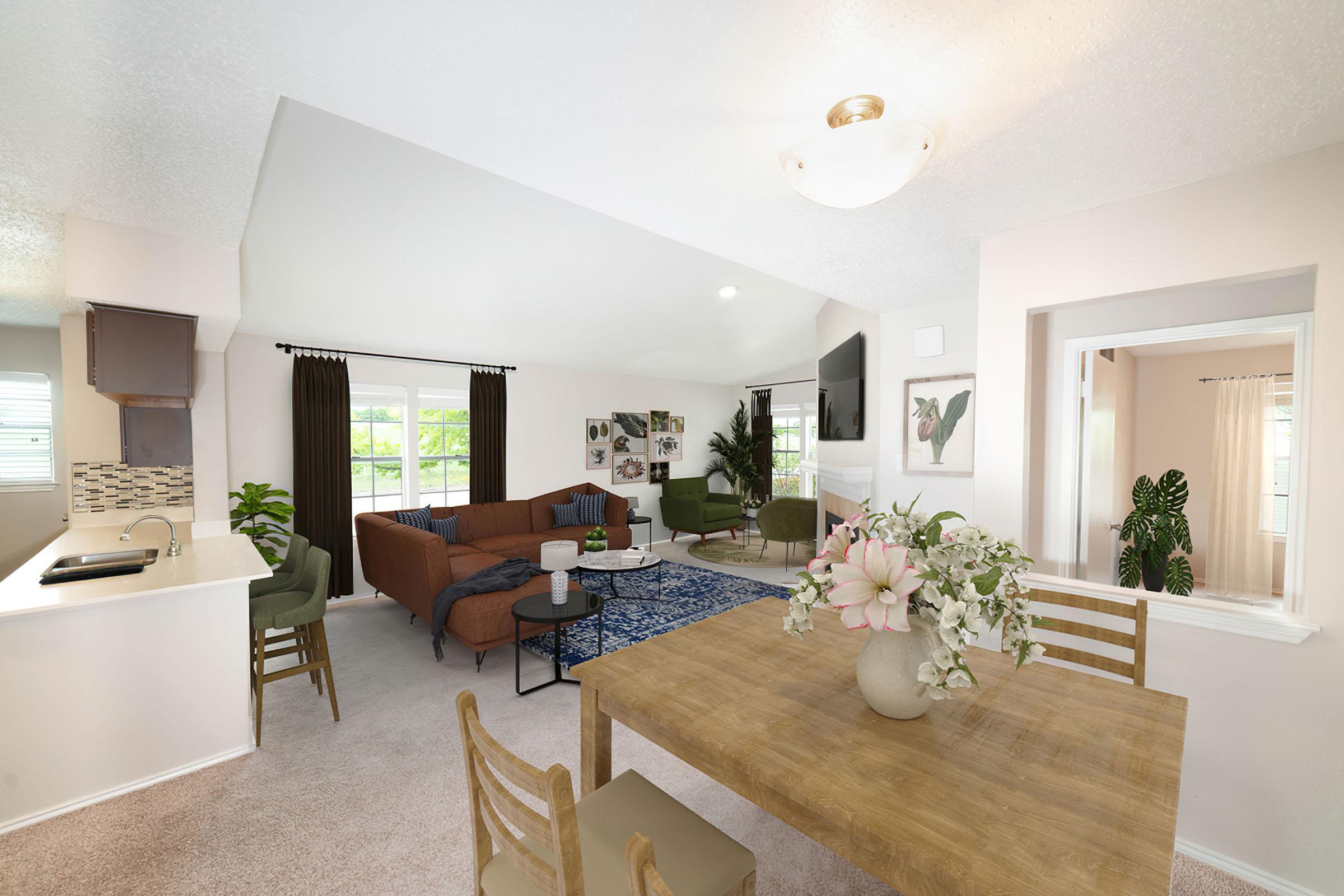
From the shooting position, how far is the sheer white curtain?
208 centimetres

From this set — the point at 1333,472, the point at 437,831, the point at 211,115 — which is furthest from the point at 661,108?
the point at 437,831

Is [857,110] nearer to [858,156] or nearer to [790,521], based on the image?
[858,156]

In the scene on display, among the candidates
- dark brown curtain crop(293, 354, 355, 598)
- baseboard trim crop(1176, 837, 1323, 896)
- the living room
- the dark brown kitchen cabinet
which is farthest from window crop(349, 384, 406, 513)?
baseboard trim crop(1176, 837, 1323, 896)

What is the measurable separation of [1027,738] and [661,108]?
1.86m

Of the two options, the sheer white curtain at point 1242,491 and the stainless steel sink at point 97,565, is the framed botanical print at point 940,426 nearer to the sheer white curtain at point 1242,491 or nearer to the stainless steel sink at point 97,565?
the sheer white curtain at point 1242,491

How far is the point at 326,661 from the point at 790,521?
4928 mm

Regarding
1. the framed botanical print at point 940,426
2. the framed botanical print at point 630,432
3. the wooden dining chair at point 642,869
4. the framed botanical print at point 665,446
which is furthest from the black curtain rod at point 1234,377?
the framed botanical print at point 665,446

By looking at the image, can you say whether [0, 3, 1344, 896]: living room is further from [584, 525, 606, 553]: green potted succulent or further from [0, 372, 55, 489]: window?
[584, 525, 606, 553]: green potted succulent

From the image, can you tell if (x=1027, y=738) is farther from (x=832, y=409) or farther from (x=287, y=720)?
(x=832, y=409)

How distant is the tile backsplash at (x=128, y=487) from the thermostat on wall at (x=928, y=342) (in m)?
5.25

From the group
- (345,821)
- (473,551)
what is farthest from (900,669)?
(473,551)

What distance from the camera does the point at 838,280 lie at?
3.06m

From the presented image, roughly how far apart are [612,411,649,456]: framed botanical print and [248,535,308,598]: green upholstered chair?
4416 millimetres

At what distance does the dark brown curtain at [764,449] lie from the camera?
343 inches
